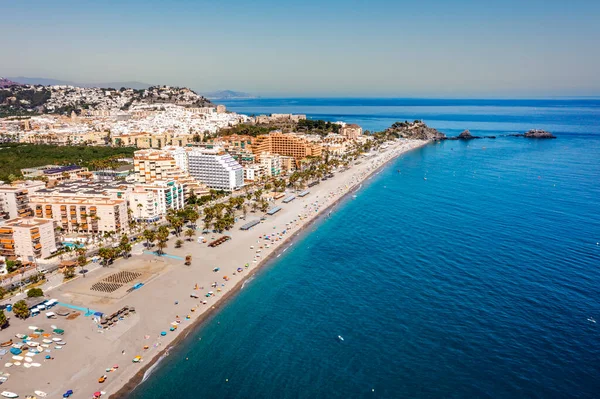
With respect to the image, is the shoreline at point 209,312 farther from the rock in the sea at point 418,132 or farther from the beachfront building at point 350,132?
the rock in the sea at point 418,132

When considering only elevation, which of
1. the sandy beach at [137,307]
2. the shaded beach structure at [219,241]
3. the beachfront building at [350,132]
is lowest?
the sandy beach at [137,307]

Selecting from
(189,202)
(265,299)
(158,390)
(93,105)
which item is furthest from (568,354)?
(93,105)

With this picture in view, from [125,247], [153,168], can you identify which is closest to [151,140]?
[153,168]

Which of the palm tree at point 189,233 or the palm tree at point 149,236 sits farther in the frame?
the palm tree at point 189,233

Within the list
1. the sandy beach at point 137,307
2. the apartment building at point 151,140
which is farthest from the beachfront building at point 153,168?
the apartment building at point 151,140

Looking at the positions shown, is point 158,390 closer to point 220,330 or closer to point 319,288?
point 220,330

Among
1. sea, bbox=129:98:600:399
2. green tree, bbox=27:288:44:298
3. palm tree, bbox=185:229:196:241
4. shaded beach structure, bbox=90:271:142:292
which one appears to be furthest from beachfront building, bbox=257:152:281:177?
green tree, bbox=27:288:44:298
